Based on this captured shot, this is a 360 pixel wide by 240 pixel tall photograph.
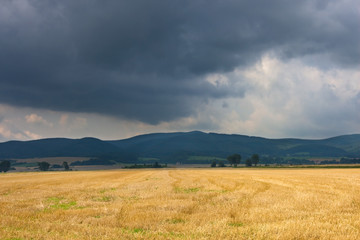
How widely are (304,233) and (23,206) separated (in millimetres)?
17836

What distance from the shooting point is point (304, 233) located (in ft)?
38.4

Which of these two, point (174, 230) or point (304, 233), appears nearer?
point (304, 233)

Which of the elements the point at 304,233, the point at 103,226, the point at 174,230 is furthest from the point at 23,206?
the point at 304,233

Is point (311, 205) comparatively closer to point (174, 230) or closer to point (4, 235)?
point (174, 230)

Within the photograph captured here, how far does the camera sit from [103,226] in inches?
542

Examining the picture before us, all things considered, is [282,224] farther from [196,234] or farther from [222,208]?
[222,208]

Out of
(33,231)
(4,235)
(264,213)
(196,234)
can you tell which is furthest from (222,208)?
(4,235)

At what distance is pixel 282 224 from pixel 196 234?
3.98 meters

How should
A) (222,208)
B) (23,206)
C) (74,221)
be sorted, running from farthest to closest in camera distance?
1. (23,206)
2. (222,208)
3. (74,221)

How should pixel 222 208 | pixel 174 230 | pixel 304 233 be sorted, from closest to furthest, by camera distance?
pixel 304 233 < pixel 174 230 < pixel 222 208

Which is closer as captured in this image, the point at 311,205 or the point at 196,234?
the point at 196,234

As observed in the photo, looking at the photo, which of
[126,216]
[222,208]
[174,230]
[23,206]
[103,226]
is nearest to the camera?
[174,230]

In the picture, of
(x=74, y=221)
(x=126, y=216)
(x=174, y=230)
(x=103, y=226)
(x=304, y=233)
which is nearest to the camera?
(x=304, y=233)

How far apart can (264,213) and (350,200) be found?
8477mm
